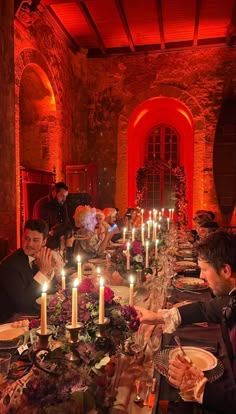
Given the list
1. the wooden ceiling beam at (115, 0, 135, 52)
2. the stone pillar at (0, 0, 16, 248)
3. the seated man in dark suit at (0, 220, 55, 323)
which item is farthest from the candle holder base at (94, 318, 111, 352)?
the wooden ceiling beam at (115, 0, 135, 52)

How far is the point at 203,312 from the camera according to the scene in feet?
6.95

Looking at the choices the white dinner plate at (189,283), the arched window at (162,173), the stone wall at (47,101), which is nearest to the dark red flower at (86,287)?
the white dinner plate at (189,283)

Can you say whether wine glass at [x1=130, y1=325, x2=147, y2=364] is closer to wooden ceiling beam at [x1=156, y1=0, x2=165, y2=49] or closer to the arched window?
wooden ceiling beam at [x1=156, y1=0, x2=165, y2=49]

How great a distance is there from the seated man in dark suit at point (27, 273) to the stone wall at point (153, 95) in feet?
24.7

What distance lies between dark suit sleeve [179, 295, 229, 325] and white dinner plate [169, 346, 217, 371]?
35cm

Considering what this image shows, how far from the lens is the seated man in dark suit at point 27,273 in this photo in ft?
8.25

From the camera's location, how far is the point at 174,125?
34.8 feet

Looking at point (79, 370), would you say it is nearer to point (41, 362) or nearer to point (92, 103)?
point (41, 362)

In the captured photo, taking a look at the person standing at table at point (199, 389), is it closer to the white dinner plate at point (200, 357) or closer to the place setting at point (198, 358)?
the place setting at point (198, 358)

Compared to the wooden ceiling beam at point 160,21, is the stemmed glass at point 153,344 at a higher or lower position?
lower

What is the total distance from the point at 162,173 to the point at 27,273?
819 cm

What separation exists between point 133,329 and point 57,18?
8.32 meters

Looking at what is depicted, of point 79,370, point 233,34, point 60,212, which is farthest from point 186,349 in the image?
point 233,34

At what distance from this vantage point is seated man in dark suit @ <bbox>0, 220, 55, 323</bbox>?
2.52 m
